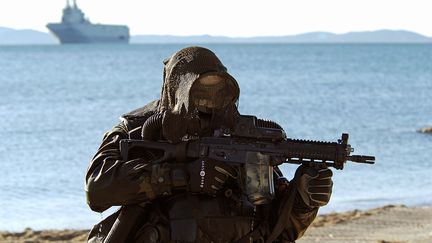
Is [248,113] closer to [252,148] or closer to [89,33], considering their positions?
[252,148]

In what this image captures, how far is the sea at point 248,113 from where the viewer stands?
46.9 feet

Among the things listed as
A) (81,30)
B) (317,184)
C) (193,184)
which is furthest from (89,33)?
(317,184)

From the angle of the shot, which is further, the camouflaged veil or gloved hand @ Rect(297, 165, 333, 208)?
the camouflaged veil

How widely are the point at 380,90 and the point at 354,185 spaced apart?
99.3 feet

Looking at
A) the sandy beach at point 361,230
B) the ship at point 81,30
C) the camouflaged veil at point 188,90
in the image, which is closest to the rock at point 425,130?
the sandy beach at point 361,230

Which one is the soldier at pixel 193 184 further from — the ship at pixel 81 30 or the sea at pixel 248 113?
the ship at pixel 81 30

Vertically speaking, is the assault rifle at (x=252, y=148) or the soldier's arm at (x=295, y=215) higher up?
the assault rifle at (x=252, y=148)

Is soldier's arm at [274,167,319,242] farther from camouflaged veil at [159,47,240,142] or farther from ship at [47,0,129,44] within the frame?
ship at [47,0,129,44]

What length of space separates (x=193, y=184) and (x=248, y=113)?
26441mm

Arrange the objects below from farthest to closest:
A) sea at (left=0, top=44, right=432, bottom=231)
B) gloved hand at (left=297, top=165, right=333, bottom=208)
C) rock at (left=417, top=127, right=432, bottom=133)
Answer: rock at (left=417, top=127, right=432, bottom=133) < sea at (left=0, top=44, right=432, bottom=231) < gloved hand at (left=297, top=165, right=333, bottom=208)

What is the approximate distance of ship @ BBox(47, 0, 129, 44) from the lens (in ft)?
488

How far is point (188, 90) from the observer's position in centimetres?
428

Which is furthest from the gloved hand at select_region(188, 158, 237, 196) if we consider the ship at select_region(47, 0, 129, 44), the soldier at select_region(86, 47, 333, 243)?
the ship at select_region(47, 0, 129, 44)

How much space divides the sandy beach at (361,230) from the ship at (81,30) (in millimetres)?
135735
